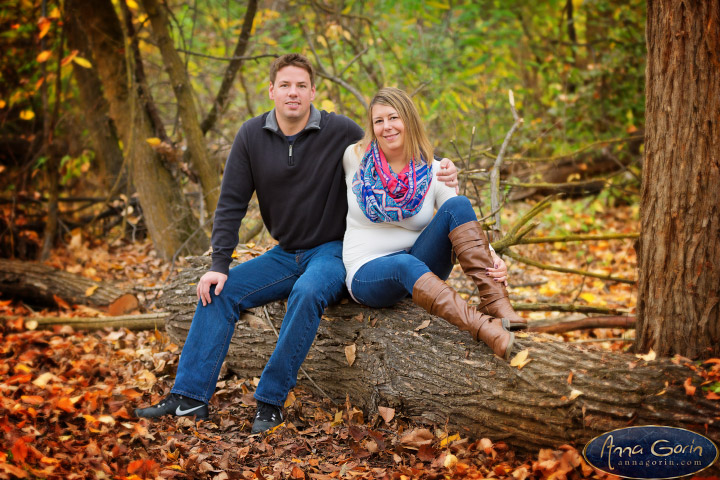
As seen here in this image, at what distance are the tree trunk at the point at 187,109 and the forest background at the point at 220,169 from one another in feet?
0.08

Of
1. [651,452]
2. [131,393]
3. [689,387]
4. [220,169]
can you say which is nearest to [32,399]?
[131,393]

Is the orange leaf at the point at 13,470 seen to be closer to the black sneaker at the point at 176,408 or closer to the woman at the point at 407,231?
the black sneaker at the point at 176,408

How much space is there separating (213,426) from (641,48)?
7229mm

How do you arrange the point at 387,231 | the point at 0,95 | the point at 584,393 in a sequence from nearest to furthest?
the point at 584,393, the point at 387,231, the point at 0,95

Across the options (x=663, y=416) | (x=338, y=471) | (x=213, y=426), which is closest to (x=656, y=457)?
(x=663, y=416)

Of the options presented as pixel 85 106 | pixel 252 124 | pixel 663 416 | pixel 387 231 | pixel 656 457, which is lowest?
pixel 656 457

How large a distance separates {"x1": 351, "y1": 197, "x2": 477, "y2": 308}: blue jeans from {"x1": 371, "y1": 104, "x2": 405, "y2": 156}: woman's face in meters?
0.43

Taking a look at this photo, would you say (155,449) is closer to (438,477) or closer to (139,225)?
(438,477)

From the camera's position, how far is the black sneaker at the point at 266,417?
3066 mm

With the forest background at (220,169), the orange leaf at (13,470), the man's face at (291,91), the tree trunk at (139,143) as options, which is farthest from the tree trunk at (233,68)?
the orange leaf at (13,470)

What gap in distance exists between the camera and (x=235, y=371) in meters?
3.90

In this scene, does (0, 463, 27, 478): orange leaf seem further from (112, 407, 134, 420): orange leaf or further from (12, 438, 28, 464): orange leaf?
(112, 407, 134, 420): orange leaf

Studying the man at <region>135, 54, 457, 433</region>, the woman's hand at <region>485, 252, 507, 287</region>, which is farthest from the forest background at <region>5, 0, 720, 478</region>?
the woman's hand at <region>485, 252, 507, 287</region>

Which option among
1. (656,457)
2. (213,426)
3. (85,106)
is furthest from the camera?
(85,106)
